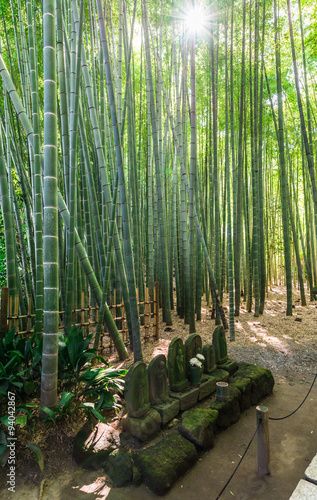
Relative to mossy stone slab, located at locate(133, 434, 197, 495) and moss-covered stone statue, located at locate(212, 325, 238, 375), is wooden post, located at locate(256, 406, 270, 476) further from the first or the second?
moss-covered stone statue, located at locate(212, 325, 238, 375)

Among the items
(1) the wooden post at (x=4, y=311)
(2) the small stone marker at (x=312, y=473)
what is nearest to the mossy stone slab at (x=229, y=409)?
(2) the small stone marker at (x=312, y=473)

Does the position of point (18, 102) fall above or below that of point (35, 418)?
above

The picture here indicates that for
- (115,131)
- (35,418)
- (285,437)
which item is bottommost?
(285,437)

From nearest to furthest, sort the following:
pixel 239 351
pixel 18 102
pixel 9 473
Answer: pixel 9 473 → pixel 18 102 → pixel 239 351

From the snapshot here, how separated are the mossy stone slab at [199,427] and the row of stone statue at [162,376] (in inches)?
7.7

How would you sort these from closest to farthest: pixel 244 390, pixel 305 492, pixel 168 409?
1. pixel 305 492
2. pixel 168 409
3. pixel 244 390

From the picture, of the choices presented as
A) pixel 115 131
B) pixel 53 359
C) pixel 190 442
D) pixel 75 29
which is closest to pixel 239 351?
pixel 190 442

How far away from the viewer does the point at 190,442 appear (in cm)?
175

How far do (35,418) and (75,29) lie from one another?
114 inches

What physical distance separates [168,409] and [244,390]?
668 millimetres

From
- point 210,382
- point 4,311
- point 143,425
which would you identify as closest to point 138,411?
point 143,425

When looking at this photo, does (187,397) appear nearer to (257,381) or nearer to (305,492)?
(257,381)

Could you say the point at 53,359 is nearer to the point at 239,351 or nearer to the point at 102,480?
the point at 102,480

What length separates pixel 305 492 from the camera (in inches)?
53.7
